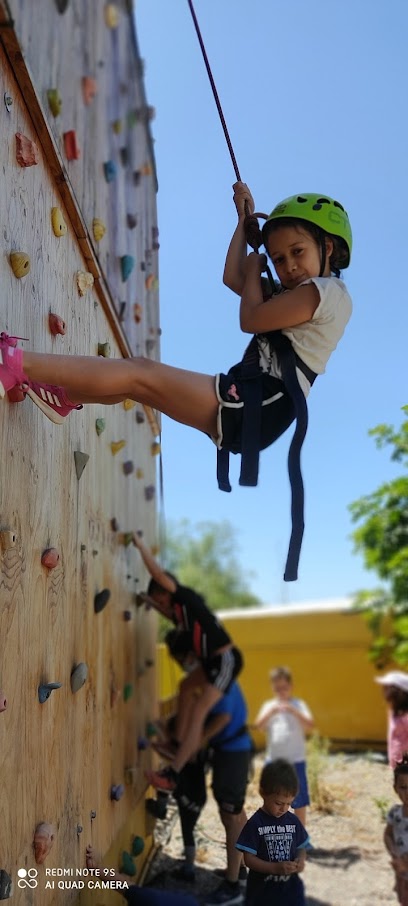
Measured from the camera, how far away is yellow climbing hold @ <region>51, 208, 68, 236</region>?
258 cm

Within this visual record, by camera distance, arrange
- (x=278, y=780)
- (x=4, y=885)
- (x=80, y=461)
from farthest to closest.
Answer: (x=80, y=461) < (x=278, y=780) < (x=4, y=885)

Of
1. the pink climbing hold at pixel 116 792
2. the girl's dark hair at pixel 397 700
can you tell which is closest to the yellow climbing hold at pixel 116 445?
the pink climbing hold at pixel 116 792

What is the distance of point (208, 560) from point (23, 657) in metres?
27.5

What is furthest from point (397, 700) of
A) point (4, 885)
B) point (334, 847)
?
point (4, 885)

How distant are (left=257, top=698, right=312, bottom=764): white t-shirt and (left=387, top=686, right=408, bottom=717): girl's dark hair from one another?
34.6 inches

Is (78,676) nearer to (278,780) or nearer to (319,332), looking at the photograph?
(278,780)

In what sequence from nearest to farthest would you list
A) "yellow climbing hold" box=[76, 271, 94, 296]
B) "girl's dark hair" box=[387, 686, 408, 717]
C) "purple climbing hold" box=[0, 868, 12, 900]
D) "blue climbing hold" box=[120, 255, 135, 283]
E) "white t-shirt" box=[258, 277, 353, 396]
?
"purple climbing hold" box=[0, 868, 12, 900]
"white t-shirt" box=[258, 277, 353, 396]
"yellow climbing hold" box=[76, 271, 94, 296]
"blue climbing hold" box=[120, 255, 135, 283]
"girl's dark hair" box=[387, 686, 408, 717]

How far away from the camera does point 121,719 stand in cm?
380

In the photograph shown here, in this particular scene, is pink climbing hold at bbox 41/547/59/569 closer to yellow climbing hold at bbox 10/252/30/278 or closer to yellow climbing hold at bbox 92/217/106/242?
yellow climbing hold at bbox 10/252/30/278

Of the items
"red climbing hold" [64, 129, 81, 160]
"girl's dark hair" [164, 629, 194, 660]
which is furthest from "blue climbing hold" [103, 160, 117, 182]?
"girl's dark hair" [164, 629, 194, 660]

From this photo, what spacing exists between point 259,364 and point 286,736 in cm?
355

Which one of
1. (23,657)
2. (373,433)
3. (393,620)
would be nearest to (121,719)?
(23,657)

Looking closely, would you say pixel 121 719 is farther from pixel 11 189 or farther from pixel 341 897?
pixel 11 189

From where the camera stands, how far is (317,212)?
2539mm
